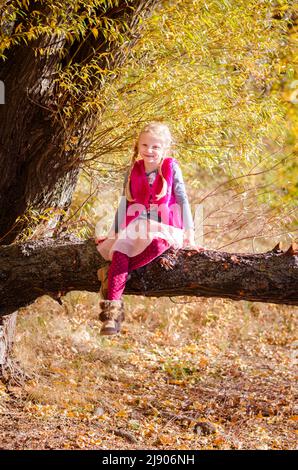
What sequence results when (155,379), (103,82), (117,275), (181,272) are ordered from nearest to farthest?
(117,275) → (181,272) → (103,82) → (155,379)

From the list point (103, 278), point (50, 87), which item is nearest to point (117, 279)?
point (103, 278)

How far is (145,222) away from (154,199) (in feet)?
0.57

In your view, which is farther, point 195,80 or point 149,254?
point 195,80

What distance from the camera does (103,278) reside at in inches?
146

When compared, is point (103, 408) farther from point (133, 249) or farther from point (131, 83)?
point (131, 83)

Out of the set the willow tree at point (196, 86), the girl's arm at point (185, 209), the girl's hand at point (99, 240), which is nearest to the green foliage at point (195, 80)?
the willow tree at point (196, 86)

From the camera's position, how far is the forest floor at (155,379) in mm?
4676

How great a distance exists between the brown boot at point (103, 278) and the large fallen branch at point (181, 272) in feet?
0.32

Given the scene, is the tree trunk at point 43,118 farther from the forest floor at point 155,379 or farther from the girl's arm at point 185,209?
the forest floor at point 155,379

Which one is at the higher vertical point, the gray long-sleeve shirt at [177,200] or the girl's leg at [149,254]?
the gray long-sleeve shirt at [177,200]

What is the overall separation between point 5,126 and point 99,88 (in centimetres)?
74
